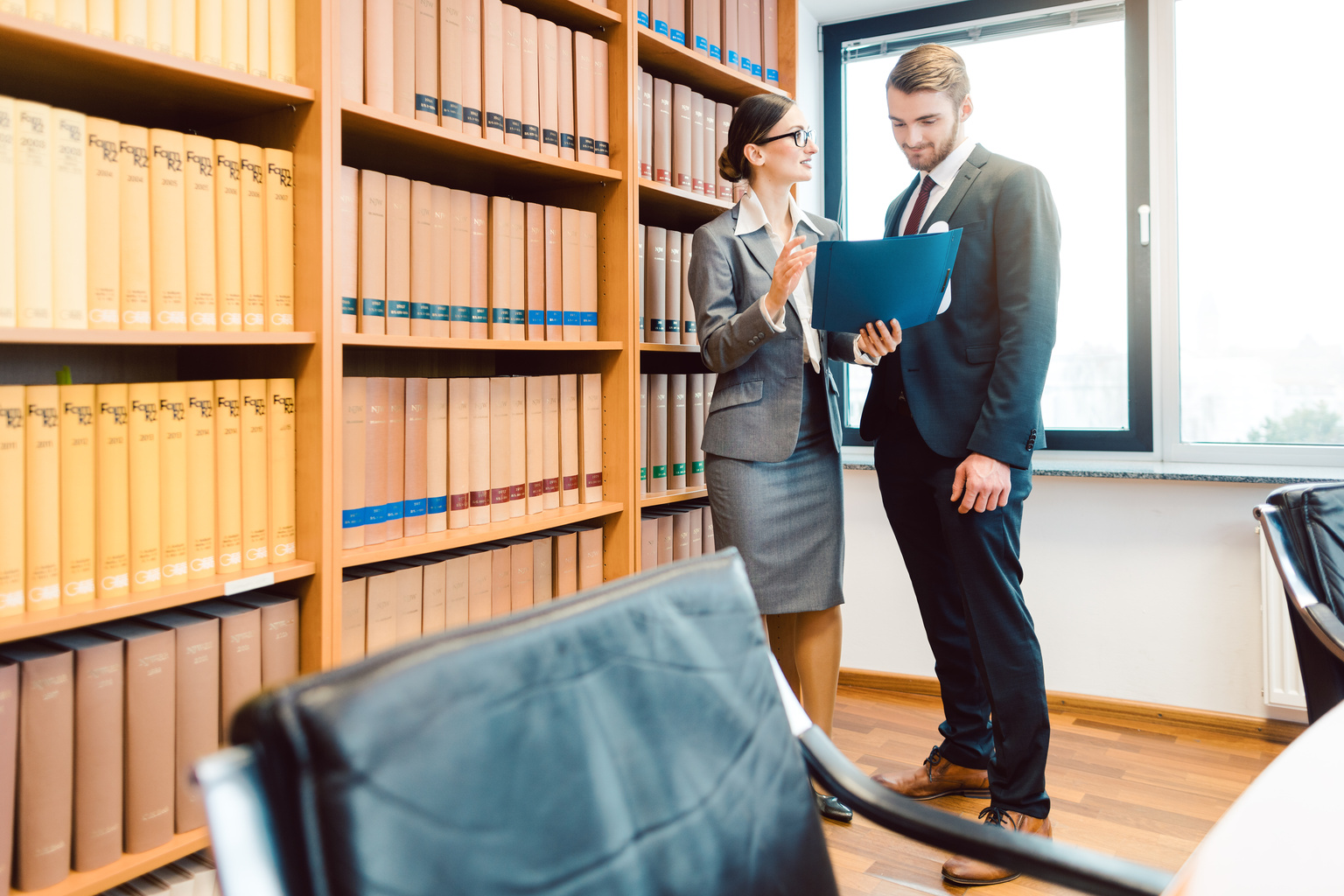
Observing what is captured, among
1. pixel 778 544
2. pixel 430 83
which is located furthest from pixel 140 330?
pixel 778 544

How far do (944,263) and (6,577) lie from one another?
60.2 inches

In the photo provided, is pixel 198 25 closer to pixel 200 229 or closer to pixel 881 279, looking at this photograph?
pixel 200 229

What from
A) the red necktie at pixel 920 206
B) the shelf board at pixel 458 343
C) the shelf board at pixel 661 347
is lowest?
the shelf board at pixel 458 343

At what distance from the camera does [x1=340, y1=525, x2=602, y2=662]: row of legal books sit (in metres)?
1.58

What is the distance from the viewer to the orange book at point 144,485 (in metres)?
1.27

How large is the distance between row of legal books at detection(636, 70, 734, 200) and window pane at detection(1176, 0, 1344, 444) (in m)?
1.46

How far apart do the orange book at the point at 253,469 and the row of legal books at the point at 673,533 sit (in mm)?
931

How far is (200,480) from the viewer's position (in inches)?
52.7

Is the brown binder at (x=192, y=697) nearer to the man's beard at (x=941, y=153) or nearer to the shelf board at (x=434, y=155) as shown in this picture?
the shelf board at (x=434, y=155)

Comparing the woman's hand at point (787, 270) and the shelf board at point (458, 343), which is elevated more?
the woman's hand at point (787, 270)

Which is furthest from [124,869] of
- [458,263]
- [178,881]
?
[458,263]

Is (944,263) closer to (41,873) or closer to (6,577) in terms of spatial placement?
(6,577)

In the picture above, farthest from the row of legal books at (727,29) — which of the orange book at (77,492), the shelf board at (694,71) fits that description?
the orange book at (77,492)

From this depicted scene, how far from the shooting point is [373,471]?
158 cm
